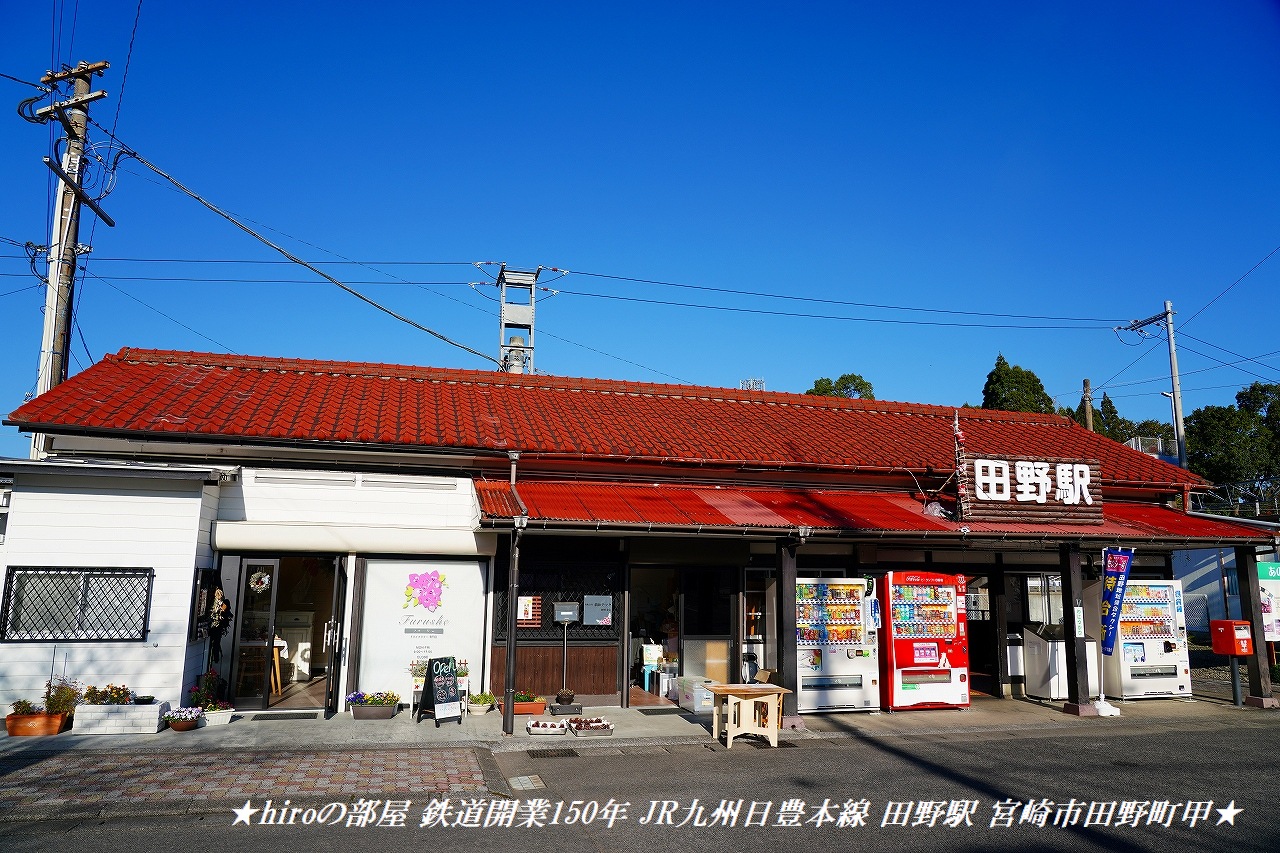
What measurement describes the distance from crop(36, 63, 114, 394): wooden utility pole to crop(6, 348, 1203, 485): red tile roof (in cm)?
59

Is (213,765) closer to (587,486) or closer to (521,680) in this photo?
(521,680)

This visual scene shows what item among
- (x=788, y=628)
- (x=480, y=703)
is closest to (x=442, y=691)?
(x=480, y=703)

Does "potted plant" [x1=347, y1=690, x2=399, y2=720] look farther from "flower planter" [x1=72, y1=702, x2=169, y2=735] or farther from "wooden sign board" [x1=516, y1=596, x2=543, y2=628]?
"flower planter" [x1=72, y1=702, x2=169, y2=735]

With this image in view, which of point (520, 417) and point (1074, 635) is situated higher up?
point (520, 417)

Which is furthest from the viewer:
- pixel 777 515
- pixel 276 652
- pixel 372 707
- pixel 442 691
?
pixel 276 652

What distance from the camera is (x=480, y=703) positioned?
1216 centimetres

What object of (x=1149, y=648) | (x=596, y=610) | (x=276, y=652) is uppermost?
(x=596, y=610)

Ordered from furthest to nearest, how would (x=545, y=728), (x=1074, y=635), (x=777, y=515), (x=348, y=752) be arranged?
(x=1074, y=635)
(x=777, y=515)
(x=545, y=728)
(x=348, y=752)

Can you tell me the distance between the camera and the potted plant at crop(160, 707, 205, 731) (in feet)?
33.9

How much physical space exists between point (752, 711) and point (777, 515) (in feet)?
10.0

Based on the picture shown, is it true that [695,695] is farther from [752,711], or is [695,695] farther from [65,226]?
[65,226]

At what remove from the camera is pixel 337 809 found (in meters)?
7.36

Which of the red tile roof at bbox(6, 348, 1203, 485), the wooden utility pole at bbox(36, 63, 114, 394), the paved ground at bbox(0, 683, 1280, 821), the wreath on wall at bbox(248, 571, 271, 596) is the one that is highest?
the wooden utility pole at bbox(36, 63, 114, 394)

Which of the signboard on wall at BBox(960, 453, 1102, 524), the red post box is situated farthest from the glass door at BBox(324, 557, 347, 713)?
the red post box
